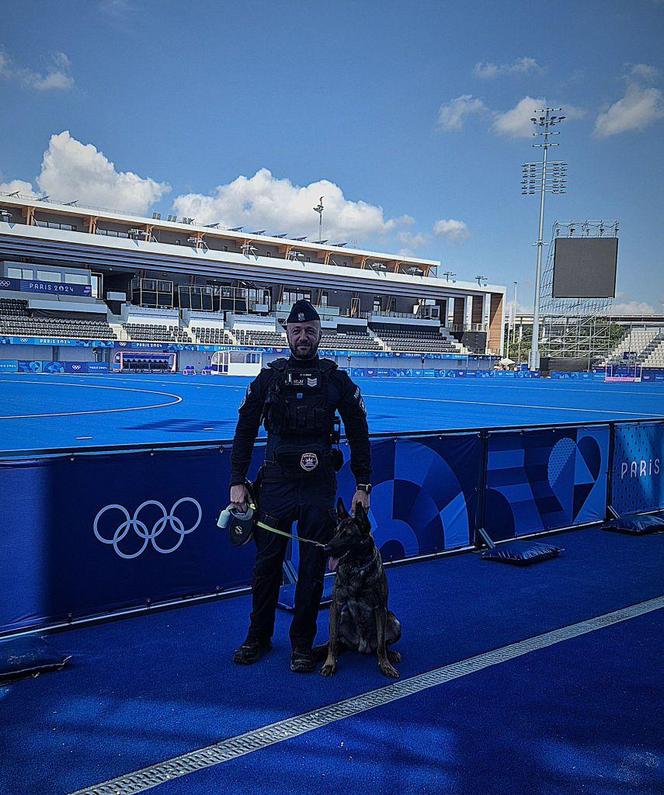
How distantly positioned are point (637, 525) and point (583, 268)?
58.8 meters

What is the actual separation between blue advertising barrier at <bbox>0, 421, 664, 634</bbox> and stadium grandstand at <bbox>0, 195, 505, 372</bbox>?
45.3 metres

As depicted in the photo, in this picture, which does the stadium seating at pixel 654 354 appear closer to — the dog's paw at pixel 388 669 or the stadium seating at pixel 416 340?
the stadium seating at pixel 416 340

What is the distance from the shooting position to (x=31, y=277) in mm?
60219

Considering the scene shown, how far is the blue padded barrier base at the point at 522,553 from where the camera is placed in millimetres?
6530

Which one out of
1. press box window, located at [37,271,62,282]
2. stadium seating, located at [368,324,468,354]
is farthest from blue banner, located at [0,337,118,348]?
stadium seating, located at [368,324,468,354]

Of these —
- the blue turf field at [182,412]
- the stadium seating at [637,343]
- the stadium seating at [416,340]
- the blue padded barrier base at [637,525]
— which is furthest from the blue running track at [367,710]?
the stadium seating at [637,343]

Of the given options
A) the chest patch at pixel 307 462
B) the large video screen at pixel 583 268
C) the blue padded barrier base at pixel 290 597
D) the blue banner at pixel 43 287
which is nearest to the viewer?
the chest patch at pixel 307 462

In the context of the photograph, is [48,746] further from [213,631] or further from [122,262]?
[122,262]

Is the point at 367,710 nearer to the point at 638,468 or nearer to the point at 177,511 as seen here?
the point at 177,511

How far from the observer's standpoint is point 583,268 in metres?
61.8

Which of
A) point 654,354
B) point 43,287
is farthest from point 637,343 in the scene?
point 43,287

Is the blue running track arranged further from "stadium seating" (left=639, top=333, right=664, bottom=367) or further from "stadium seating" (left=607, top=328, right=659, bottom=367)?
"stadium seating" (left=607, top=328, right=659, bottom=367)

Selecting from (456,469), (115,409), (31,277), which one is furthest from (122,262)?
(456,469)

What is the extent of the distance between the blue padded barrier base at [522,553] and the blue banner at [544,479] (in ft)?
1.64
